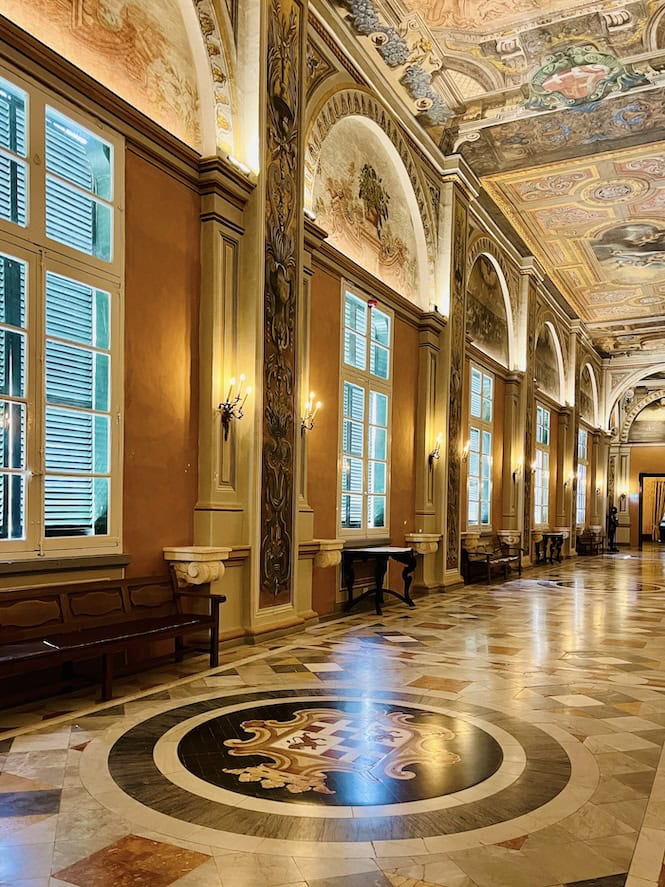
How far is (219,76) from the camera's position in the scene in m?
6.83

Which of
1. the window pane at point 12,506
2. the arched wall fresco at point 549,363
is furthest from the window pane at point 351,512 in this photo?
the arched wall fresco at point 549,363

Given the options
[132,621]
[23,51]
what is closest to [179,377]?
[132,621]

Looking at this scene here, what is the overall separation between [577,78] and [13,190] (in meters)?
8.12

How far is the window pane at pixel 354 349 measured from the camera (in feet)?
31.4

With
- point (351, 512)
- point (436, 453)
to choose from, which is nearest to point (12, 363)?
point (351, 512)

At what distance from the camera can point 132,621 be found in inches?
219

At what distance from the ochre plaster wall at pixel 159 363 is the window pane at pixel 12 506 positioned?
98cm

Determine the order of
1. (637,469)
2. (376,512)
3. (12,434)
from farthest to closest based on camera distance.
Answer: (637,469)
(376,512)
(12,434)

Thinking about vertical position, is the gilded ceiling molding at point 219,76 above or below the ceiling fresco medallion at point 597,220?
below

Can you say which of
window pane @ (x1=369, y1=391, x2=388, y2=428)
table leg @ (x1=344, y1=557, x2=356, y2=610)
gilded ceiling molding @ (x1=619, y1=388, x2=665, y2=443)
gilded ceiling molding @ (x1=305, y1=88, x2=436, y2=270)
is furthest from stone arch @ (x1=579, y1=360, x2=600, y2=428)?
table leg @ (x1=344, y1=557, x2=356, y2=610)

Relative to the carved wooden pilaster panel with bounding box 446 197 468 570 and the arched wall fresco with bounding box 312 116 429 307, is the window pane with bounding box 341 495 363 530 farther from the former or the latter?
the arched wall fresco with bounding box 312 116 429 307

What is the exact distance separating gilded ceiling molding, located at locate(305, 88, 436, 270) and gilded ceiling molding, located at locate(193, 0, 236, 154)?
1.44m

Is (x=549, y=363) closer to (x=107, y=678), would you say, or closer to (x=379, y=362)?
(x=379, y=362)

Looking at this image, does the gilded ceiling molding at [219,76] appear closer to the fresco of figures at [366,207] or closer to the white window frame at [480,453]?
the fresco of figures at [366,207]
